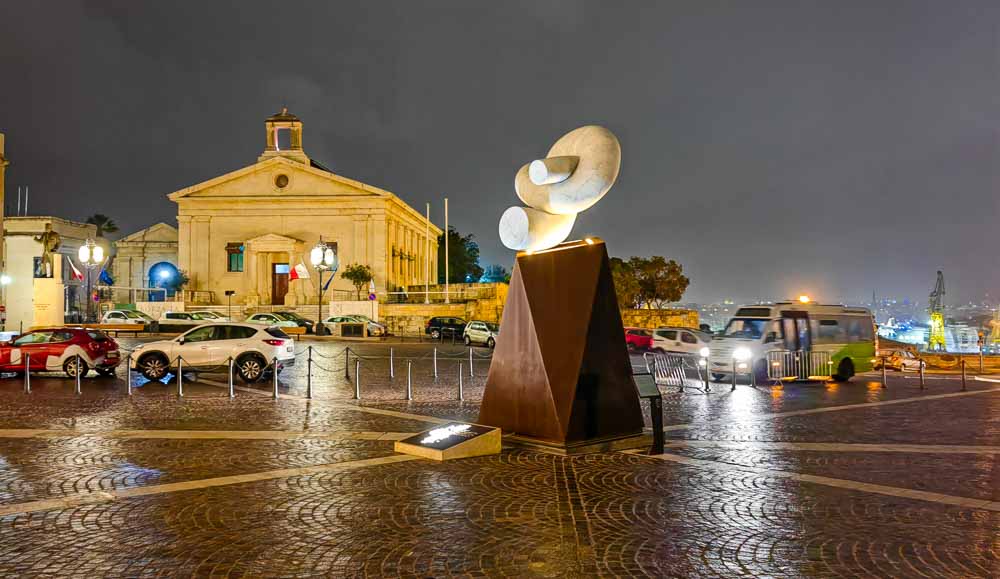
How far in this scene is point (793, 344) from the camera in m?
20.3

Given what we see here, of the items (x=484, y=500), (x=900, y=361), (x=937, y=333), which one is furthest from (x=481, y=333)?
(x=937, y=333)

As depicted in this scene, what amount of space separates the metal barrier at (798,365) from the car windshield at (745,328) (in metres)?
0.71

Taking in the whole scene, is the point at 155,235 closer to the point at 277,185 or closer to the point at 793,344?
the point at 277,185

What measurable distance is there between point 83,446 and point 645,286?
216 ft

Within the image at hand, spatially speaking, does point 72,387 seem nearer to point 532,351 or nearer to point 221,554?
point 532,351

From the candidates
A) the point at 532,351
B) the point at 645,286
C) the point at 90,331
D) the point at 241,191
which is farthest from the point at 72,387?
the point at 645,286

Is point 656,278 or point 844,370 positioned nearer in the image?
point 844,370

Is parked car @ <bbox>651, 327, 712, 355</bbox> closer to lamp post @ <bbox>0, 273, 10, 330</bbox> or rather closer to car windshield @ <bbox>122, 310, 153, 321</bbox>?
car windshield @ <bbox>122, 310, 153, 321</bbox>

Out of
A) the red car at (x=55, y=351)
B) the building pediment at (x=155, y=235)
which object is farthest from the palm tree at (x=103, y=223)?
the red car at (x=55, y=351)

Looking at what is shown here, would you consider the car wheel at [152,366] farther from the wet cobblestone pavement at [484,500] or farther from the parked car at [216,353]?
the wet cobblestone pavement at [484,500]

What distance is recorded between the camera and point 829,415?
43.7ft

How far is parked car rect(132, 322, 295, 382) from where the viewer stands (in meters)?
18.6

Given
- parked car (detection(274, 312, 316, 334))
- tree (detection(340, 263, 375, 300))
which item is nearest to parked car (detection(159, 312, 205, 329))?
parked car (detection(274, 312, 316, 334))

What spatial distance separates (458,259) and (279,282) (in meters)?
32.9
